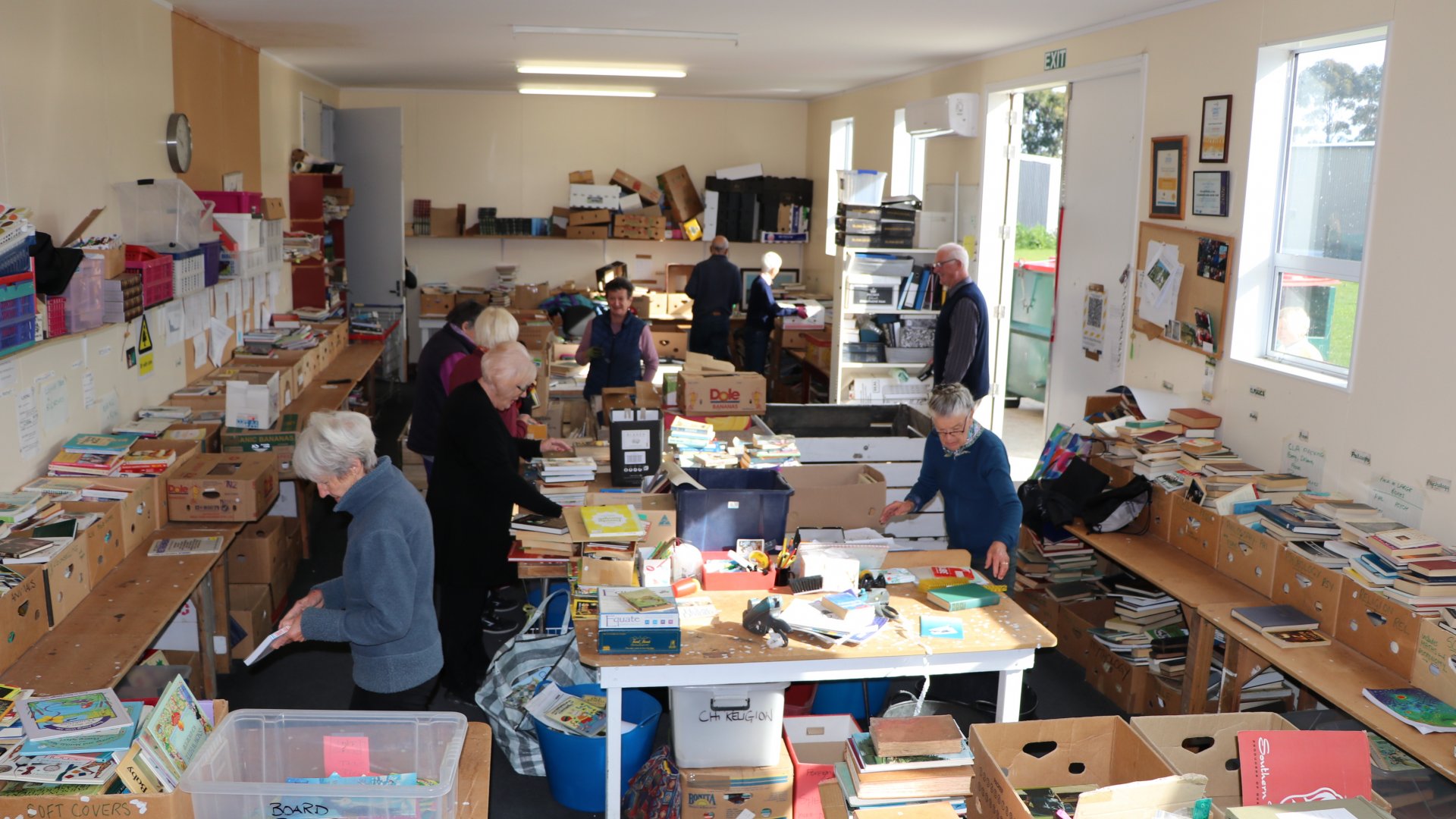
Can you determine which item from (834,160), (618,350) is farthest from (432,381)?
(834,160)

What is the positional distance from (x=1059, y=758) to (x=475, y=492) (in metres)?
2.62

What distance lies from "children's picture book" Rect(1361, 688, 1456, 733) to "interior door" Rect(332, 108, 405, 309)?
32.4 feet

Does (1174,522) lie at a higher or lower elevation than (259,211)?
lower

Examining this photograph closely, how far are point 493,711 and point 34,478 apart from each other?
2.22m

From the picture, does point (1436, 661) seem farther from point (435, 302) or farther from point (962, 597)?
point (435, 302)

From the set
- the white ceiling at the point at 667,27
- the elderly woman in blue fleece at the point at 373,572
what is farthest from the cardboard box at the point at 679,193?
the elderly woman in blue fleece at the point at 373,572

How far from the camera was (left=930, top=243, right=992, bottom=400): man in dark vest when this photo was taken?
7.14m

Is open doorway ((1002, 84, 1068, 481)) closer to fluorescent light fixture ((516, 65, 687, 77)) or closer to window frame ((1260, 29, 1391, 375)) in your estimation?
window frame ((1260, 29, 1391, 375))

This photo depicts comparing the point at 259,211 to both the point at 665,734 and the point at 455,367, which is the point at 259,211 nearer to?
the point at 455,367

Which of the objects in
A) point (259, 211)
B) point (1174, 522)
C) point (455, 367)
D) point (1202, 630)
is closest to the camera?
point (1202, 630)

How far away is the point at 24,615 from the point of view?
3.67 m

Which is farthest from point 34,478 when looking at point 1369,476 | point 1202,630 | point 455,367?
point 1369,476

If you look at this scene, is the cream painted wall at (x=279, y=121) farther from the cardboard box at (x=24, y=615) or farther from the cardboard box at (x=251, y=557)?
the cardboard box at (x=24, y=615)

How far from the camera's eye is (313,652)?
545 centimetres
